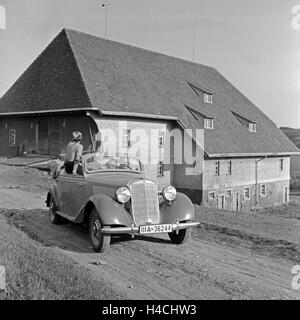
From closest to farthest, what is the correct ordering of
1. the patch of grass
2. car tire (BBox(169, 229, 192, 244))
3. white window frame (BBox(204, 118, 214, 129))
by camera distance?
the patch of grass
car tire (BBox(169, 229, 192, 244))
white window frame (BBox(204, 118, 214, 129))

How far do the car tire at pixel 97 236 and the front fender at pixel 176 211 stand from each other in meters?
1.12

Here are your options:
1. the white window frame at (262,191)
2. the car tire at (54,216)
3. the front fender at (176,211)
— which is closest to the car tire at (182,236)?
the front fender at (176,211)

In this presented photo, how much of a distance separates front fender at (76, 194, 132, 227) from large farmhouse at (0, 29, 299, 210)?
1389 cm

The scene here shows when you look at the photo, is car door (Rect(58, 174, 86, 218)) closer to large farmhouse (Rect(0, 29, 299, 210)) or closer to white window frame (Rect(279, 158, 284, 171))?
large farmhouse (Rect(0, 29, 299, 210))

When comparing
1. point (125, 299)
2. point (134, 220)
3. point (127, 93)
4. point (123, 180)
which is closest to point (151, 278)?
point (125, 299)

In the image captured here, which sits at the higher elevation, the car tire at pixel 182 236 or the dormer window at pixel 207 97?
the dormer window at pixel 207 97

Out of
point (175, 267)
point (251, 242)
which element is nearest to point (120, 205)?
point (175, 267)

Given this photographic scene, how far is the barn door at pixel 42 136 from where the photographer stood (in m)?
24.4

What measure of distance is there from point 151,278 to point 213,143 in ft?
69.7

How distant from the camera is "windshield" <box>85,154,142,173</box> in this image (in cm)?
822

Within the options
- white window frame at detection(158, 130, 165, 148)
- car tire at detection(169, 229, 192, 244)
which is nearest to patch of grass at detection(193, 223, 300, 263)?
car tire at detection(169, 229, 192, 244)

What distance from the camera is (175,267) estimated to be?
6230mm

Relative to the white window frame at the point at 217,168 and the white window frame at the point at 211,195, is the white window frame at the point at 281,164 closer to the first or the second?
the white window frame at the point at 217,168

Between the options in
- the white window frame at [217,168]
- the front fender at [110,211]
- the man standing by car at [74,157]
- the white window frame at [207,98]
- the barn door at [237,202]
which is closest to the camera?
the front fender at [110,211]
